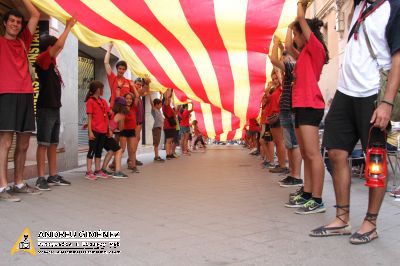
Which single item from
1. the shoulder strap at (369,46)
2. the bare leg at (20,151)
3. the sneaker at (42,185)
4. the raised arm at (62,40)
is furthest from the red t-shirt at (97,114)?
the shoulder strap at (369,46)

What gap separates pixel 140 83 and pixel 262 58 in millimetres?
3012

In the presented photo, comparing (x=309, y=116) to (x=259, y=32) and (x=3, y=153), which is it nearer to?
(x=259, y=32)

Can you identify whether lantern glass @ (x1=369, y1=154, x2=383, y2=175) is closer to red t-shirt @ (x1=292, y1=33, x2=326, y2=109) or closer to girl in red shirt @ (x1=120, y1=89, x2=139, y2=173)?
red t-shirt @ (x1=292, y1=33, x2=326, y2=109)

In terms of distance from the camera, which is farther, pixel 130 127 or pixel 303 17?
pixel 130 127

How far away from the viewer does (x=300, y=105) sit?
12.7ft

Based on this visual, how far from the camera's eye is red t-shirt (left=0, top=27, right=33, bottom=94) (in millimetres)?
4438

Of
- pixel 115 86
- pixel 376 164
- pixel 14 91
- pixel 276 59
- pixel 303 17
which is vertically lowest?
pixel 376 164

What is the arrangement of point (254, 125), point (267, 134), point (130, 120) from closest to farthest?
point (130, 120)
point (267, 134)
point (254, 125)

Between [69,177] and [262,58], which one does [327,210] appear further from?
[69,177]

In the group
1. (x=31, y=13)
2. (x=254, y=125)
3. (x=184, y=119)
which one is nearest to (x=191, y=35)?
(x=31, y=13)

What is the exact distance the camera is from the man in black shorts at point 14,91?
4430 millimetres

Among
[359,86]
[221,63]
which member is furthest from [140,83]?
[359,86]

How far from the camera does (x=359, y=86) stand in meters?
2.99

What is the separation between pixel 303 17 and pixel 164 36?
281 centimetres
